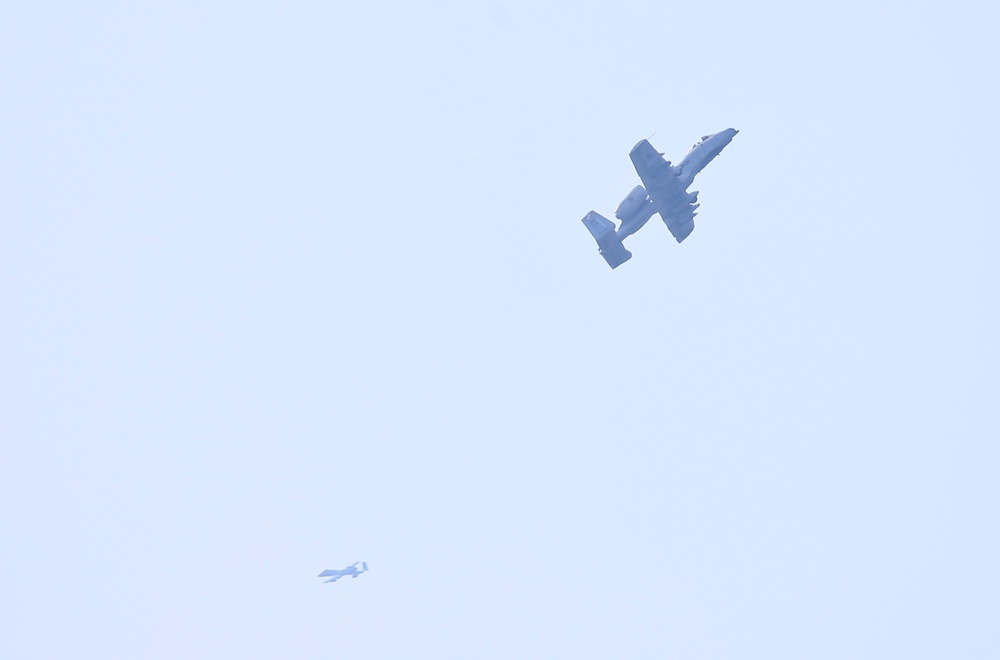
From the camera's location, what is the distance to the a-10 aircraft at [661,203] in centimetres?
7319

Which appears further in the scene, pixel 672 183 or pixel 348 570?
pixel 348 570

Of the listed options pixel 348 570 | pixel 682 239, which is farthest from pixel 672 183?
pixel 348 570

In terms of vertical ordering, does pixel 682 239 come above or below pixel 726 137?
below

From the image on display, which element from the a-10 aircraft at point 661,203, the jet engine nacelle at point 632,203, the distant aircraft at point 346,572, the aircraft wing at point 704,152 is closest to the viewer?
the a-10 aircraft at point 661,203

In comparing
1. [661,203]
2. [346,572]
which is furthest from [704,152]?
[346,572]

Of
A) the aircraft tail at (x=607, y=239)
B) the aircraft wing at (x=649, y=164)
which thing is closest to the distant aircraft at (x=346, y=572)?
the aircraft tail at (x=607, y=239)

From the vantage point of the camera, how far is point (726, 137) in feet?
249

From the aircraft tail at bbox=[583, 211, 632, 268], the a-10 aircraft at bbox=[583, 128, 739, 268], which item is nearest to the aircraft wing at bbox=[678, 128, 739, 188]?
the a-10 aircraft at bbox=[583, 128, 739, 268]

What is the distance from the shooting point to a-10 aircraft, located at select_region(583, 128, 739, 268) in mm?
73188

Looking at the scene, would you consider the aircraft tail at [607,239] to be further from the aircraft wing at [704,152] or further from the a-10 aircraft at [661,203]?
the aircraft wing at [704,152]

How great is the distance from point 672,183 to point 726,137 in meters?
6.64

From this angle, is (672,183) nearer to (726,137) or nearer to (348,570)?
(726,137)

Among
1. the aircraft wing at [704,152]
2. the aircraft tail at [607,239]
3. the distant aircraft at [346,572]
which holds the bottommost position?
the distant aircraft at [346,572]

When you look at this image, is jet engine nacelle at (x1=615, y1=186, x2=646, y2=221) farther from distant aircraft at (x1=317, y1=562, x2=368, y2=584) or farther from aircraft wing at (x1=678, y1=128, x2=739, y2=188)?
distant aircraft at (x1=317, y1=562, x2=368, y2=584)
